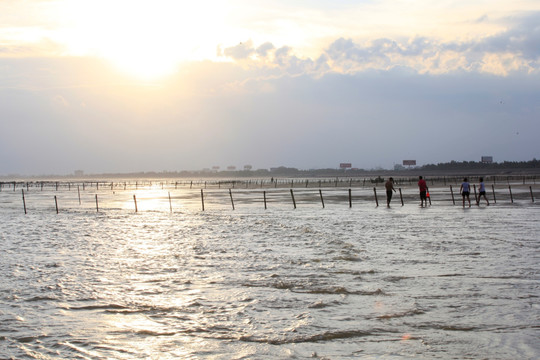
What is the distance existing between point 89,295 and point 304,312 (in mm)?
4397

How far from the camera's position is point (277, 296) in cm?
978

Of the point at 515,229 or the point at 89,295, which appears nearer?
the point at 89,295

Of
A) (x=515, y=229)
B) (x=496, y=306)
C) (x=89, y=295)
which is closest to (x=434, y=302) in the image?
(x=496, y=306)

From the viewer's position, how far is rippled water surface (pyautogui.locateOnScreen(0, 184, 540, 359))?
6.97 meters

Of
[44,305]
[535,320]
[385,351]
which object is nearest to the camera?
[385,351]

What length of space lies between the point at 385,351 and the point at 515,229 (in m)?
15.4

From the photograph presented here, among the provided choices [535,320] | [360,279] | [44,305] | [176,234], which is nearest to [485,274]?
[360,279]

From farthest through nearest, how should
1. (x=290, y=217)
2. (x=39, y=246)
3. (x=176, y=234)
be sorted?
1. (x=290, y=217)
2. (x=176, y=234)
3. (x=39, y=246)

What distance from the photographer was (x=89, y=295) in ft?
33.5

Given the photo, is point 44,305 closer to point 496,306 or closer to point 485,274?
point 496,306

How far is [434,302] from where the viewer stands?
890cm

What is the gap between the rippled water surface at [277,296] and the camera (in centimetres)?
697

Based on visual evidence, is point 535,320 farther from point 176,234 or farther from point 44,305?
point 176,234

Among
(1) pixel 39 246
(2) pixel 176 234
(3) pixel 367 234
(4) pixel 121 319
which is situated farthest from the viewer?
(2) pixel 176 234
